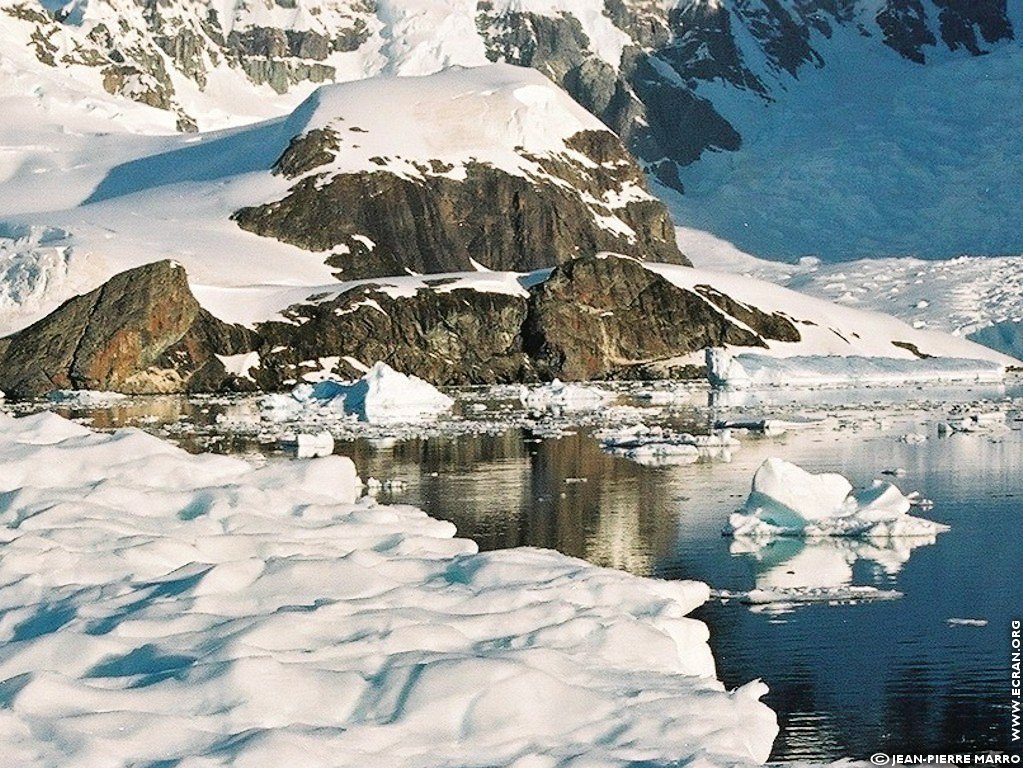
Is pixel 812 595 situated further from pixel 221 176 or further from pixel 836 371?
pixel 221 176

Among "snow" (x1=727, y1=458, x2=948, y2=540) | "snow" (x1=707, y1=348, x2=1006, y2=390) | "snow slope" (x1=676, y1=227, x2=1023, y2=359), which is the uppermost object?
"snow slope" (x1=676, y1=227, x2=1023, y2=359)

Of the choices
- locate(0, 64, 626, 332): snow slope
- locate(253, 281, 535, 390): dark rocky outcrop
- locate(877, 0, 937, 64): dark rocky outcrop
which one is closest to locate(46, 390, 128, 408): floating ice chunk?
locate(0, 64, 626, 332): snow slope

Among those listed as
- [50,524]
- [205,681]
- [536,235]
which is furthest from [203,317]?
[205,681]

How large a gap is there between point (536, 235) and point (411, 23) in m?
93.9

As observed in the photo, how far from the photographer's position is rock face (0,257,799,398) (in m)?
75.3

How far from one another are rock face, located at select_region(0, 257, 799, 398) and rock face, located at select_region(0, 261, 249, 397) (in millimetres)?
64

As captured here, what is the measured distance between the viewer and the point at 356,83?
121500mm

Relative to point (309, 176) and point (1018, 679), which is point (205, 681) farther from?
point (309, 176)

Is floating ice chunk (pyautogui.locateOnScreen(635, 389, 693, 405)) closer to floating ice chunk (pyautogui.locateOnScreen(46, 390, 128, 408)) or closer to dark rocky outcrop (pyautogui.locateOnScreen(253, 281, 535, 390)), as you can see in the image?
dark rocky outcrop (pyautogui.locateOnScreen(253, 281, 535, 390))

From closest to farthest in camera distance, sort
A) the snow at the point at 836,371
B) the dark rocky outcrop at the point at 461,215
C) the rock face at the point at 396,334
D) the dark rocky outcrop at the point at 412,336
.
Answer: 1. the snow at the point at 836,371
2. the rock face at the point at 396,334
3. the dark rocky outcrop at the point at 412,336
4. the dark rocky outcrop at the point at 461,215

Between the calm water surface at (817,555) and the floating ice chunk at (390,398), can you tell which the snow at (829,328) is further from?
the calm water surface at (817,555)

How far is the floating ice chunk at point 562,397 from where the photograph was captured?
62.4 meters

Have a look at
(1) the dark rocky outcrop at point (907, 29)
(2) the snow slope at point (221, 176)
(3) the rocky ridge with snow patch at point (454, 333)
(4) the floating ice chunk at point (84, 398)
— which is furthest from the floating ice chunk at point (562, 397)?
(1) the dark rocky outcrop at point (907, 29)

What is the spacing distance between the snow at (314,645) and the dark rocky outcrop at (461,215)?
84.3 metres
